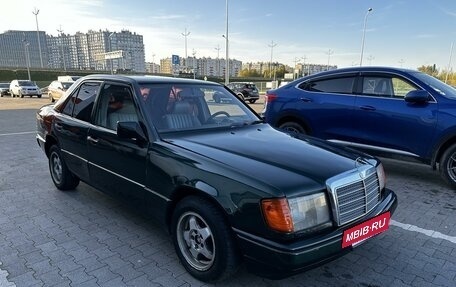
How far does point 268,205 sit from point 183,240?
1.03 meters

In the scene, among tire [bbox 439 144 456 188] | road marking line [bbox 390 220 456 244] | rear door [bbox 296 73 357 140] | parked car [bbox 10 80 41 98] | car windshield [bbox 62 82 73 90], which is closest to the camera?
road marking line [bbox 390 220 456 244]

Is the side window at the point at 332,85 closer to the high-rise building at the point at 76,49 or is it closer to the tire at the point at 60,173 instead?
the tire at the point at 60,173

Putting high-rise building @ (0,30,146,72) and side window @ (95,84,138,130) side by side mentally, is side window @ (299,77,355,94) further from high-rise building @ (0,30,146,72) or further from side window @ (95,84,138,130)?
high-rise building @ (0,30,146,72)

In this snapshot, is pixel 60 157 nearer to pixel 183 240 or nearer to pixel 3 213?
pixel 3 213

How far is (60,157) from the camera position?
15.6 ft

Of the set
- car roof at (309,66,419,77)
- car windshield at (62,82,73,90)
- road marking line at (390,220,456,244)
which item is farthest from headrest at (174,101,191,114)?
car windshield at (62,82,73,90)

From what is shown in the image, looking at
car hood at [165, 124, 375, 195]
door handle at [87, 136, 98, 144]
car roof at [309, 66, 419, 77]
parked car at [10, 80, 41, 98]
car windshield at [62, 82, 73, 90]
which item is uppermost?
car roof at [309, 66, 419, 77]

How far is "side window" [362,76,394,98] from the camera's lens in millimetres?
5547

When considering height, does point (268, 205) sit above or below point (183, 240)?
above

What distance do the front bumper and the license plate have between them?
0.05 metres

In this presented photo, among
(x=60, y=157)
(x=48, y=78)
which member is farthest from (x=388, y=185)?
(x=48, y=78)

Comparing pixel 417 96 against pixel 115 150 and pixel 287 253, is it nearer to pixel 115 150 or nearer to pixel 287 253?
pixel 287 253

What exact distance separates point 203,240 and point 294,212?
83 centimetres

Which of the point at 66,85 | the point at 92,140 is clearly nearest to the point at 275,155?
the point at 92,140
